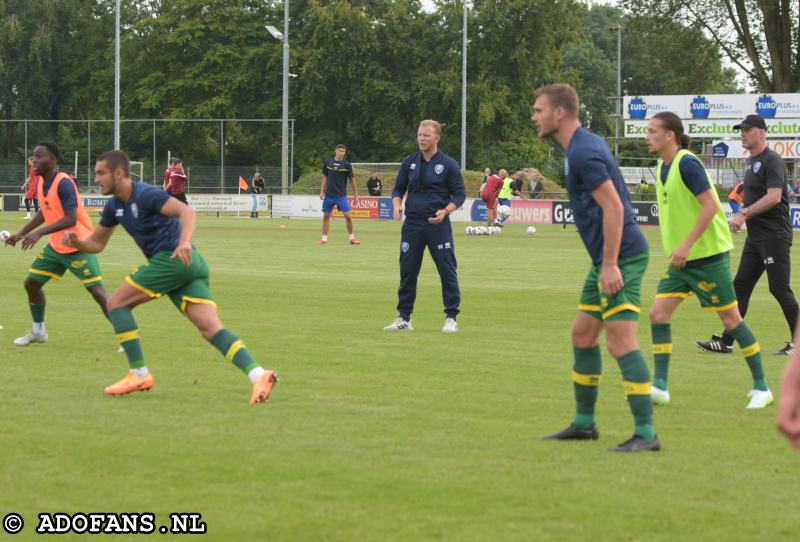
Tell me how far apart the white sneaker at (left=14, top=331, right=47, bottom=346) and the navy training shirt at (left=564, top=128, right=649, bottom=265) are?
20.9 feet

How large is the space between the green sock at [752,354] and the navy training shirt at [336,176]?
2220cm

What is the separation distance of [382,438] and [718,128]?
154ft

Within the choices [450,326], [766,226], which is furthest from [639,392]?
[450,326]

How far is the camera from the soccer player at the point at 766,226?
11.5m

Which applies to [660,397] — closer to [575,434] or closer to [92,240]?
[575,434]

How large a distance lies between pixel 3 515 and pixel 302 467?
163 cm

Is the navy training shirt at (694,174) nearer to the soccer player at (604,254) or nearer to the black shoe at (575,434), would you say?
the soccer player at (604,254)

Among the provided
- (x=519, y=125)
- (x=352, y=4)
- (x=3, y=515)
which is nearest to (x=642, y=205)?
(x=519, y=125)

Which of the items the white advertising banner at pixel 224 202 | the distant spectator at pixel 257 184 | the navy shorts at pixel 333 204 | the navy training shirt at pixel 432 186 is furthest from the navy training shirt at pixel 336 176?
the distant spectator at pixel 257 184

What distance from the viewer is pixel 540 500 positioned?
629cm

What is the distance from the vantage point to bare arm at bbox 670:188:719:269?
8891 millimetres

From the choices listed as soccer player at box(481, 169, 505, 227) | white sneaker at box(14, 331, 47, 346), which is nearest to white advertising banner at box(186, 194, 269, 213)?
soccer player at box(481, 169, 505, 227)

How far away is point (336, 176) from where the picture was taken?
31375mm

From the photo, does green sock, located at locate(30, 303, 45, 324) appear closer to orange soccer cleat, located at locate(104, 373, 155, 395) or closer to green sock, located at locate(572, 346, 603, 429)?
orange soccer cleat, located at locate(104, 373, 155, 395)
